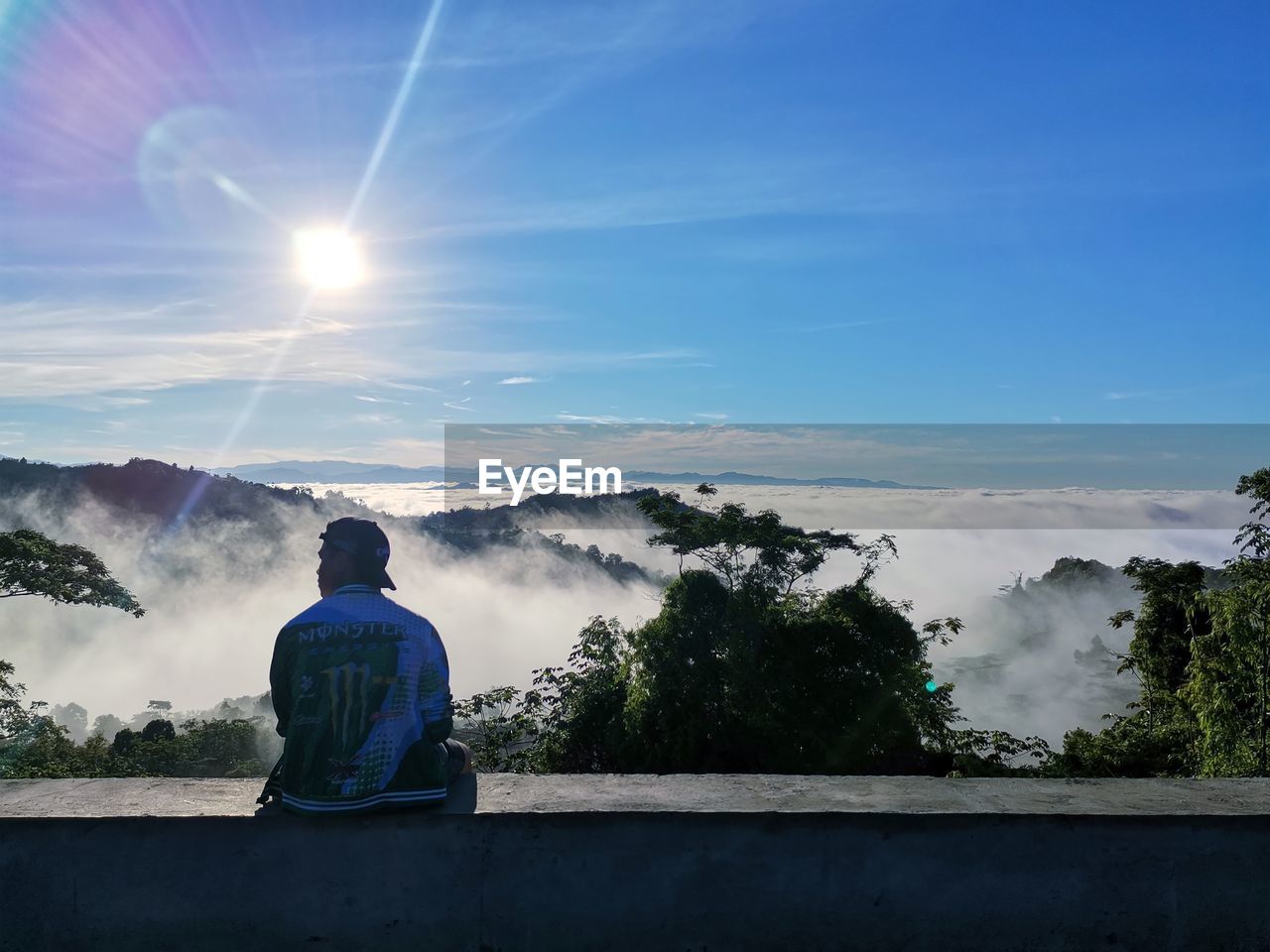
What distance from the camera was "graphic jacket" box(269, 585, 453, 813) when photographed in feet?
8.55

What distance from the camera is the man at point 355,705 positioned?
261 centimetres

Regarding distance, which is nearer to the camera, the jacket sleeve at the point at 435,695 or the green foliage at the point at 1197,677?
the jacket sleeve at the point at 435,695

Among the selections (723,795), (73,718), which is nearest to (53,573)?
(723,795)

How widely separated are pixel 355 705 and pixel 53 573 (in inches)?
838

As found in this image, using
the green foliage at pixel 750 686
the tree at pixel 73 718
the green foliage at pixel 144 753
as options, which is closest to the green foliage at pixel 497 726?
the green foliage at pixel 750 686

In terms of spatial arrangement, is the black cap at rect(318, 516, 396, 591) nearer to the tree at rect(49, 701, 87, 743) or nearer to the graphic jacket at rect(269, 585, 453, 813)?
the graphic jacket at rect(269, 585, 453, 813)

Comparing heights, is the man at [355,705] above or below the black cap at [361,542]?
below

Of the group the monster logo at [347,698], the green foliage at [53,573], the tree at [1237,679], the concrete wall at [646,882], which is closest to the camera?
the concrete wall at [646,882]

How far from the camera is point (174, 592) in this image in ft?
392

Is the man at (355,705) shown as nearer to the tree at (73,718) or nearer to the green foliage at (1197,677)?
the green foliage at (1197,677)

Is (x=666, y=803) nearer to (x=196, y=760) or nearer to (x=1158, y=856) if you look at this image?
(x=1158, y=856)

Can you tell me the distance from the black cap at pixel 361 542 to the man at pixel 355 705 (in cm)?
8

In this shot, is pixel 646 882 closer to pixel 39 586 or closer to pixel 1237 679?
pixel 1237 679

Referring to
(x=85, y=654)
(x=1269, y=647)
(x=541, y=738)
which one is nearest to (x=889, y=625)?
(x=541, y=738)
